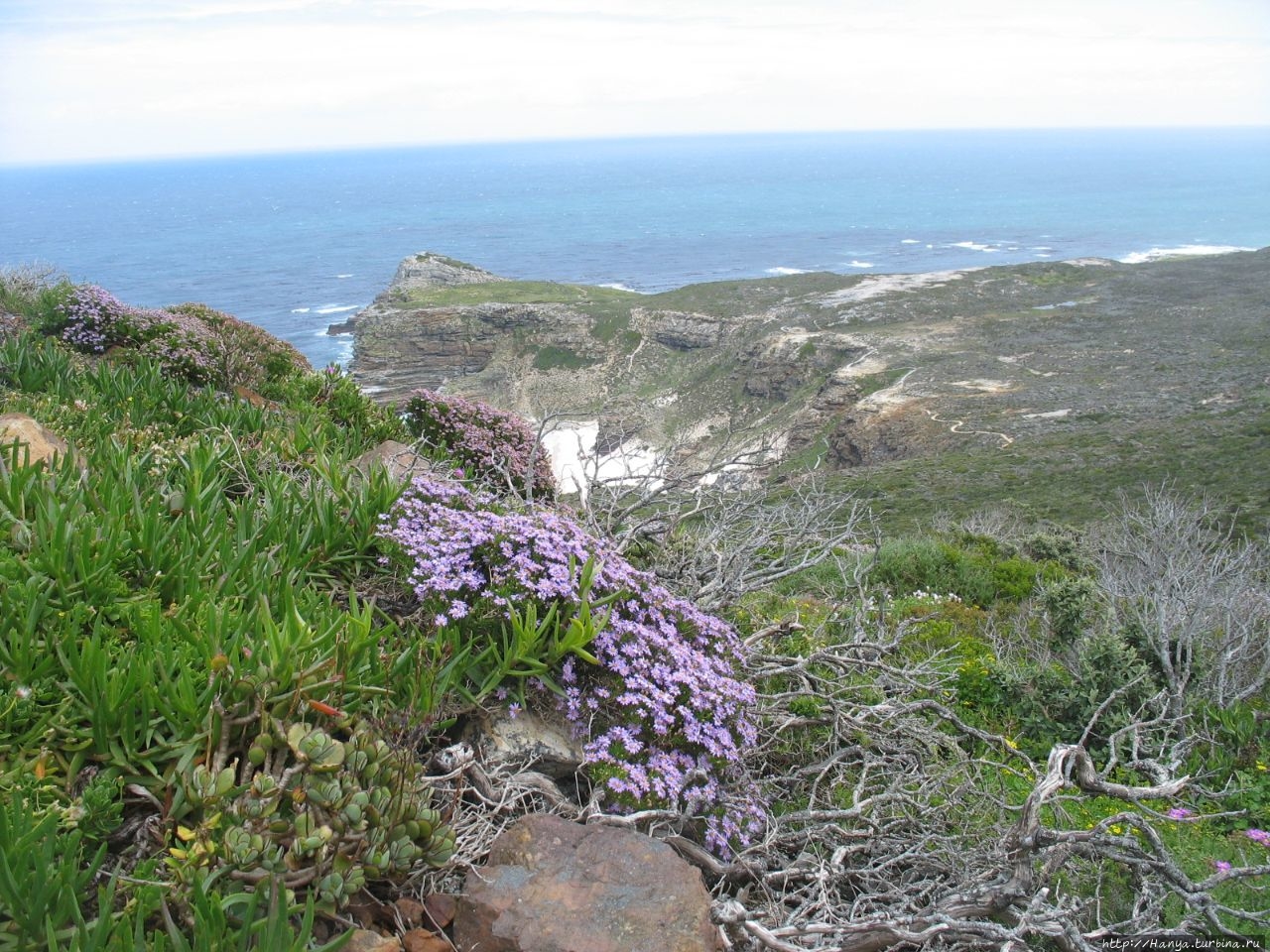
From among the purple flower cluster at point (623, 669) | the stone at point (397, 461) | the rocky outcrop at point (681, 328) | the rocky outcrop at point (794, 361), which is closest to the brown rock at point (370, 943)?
the purple flower cluster at point (623, 669)

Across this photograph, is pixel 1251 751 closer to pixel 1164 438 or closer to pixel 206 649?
pixel 206 649

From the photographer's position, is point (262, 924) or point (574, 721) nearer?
point (262, 924)

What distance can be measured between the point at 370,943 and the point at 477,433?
635cm

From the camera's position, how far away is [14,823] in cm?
217

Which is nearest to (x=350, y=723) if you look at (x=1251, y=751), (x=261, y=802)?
(x=261, y=802)

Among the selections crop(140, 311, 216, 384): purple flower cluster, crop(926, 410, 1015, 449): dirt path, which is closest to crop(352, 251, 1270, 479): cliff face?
crop(926, 410, 1015, 449): dirt path

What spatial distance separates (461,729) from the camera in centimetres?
351

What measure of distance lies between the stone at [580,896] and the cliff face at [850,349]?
31.3 meters

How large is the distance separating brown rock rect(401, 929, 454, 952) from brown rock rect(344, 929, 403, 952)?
114 mm

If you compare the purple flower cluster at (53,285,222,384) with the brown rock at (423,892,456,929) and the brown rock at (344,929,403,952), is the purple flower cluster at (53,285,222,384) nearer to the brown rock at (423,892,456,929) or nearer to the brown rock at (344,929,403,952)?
the brown rock at (423,892,456,929)

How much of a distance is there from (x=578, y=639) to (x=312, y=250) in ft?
498

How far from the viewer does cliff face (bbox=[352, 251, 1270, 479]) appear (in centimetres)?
4147

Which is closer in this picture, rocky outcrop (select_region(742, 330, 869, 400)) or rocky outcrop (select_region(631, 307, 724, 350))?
rocky outcrop (select_region(742, 330, 869, 400))

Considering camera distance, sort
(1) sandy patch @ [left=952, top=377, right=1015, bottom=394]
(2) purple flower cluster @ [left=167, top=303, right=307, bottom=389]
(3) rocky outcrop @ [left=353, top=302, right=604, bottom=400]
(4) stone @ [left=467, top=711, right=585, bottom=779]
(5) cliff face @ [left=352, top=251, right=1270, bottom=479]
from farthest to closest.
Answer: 1. (3) rocky outcrop @ [left=353, top=302, right=604, bottom=400]
2. (1) sandy patch @ [left=952, top=377, right=1015, bottom=394]
3. (5) cliff face @ [left=352, top=251, right=1270, bottom=479]
4. (2) purple flower cluster @ [left=167, top=303, right=307, bottom=389]
5. (4) stone @ [left=467, top=711, right=585, bottom=779]
